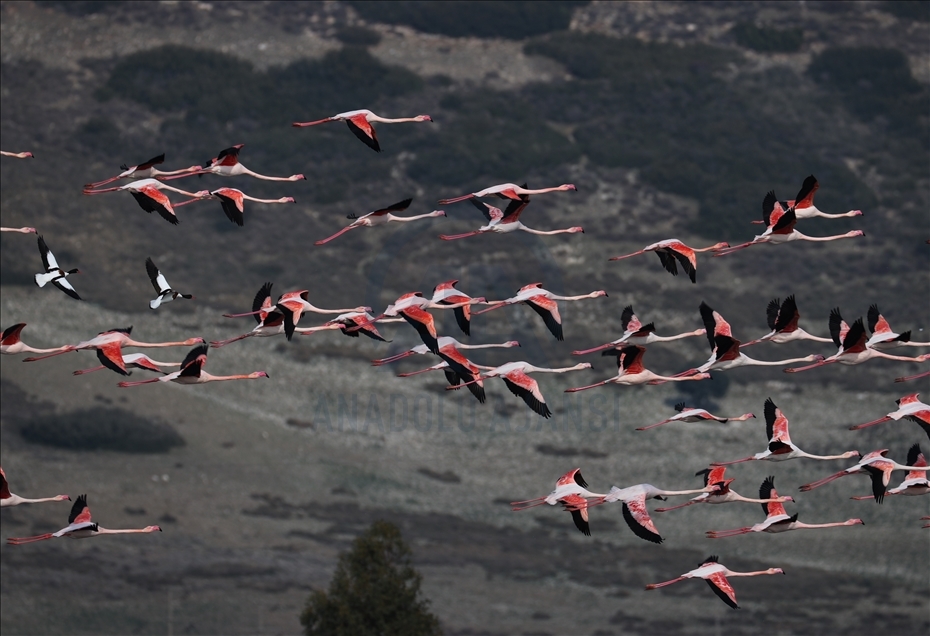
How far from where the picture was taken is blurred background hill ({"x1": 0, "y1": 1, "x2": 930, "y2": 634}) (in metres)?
51.4

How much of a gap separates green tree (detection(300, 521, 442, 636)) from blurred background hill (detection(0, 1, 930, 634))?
8322 millimetres

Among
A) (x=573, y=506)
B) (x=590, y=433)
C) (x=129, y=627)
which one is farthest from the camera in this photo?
(x=590, y=433)

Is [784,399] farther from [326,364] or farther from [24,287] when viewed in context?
[24,287]

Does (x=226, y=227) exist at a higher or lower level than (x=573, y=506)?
lower

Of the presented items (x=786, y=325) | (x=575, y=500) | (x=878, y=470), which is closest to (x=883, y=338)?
(x=786, y=325)

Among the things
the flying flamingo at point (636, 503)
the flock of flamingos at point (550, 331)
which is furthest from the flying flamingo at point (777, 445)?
the flying flamingo at point (636, 503)

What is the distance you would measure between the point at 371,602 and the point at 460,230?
3660 cm

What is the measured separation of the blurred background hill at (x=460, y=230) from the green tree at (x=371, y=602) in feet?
27.3

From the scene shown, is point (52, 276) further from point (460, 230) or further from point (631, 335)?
point (460, 230)

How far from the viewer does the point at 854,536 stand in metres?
53.4

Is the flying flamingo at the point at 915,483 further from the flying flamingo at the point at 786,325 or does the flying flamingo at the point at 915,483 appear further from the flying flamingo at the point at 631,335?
the flying flamingo at the point at 631,335

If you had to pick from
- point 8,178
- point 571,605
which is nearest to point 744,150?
point 8,178

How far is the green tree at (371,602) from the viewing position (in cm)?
3631

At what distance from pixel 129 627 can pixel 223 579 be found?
157 inches
